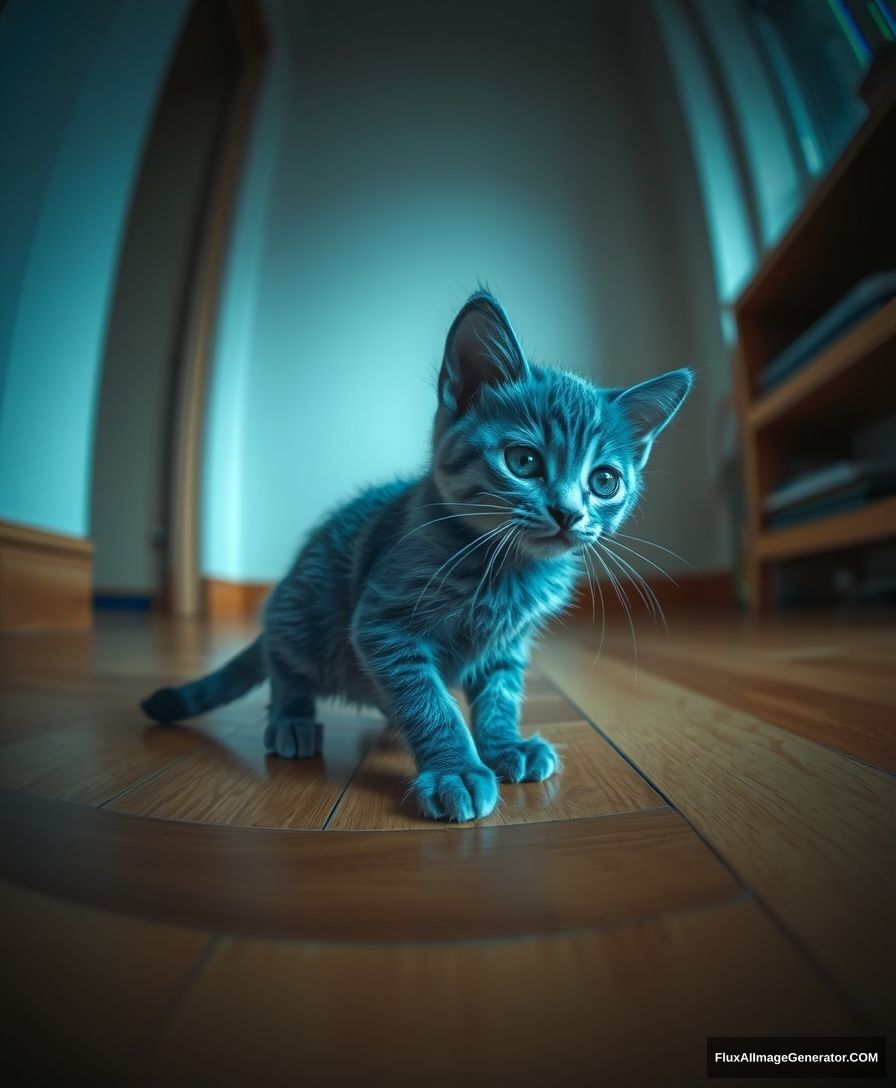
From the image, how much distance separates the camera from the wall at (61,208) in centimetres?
84

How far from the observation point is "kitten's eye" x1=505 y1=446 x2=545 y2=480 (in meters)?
0.55

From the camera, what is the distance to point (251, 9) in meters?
2.58

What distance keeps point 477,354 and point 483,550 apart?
0.63 ft

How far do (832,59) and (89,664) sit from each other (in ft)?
6.85

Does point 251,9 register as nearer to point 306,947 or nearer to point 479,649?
point 479,649

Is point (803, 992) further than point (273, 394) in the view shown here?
No

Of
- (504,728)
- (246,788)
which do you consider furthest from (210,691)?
(504,728)

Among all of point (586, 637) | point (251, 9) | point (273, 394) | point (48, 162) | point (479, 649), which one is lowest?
point (586, 637)

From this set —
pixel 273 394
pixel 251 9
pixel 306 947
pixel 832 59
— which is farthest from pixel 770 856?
pixel 251 9

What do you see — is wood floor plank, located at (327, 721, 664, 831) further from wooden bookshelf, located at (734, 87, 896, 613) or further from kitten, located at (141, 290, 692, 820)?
wooden bookshelf, located at (734, 87, 896, 613)

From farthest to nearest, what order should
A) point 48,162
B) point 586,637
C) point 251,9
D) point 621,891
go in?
1. point 251,9
2. point 586,637
3. point 48,162
4. point 621,891

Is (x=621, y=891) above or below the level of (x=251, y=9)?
below

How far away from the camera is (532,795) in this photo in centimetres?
51

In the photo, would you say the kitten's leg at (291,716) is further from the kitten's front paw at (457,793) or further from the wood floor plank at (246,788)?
the kitten's front paw at (457,793)
